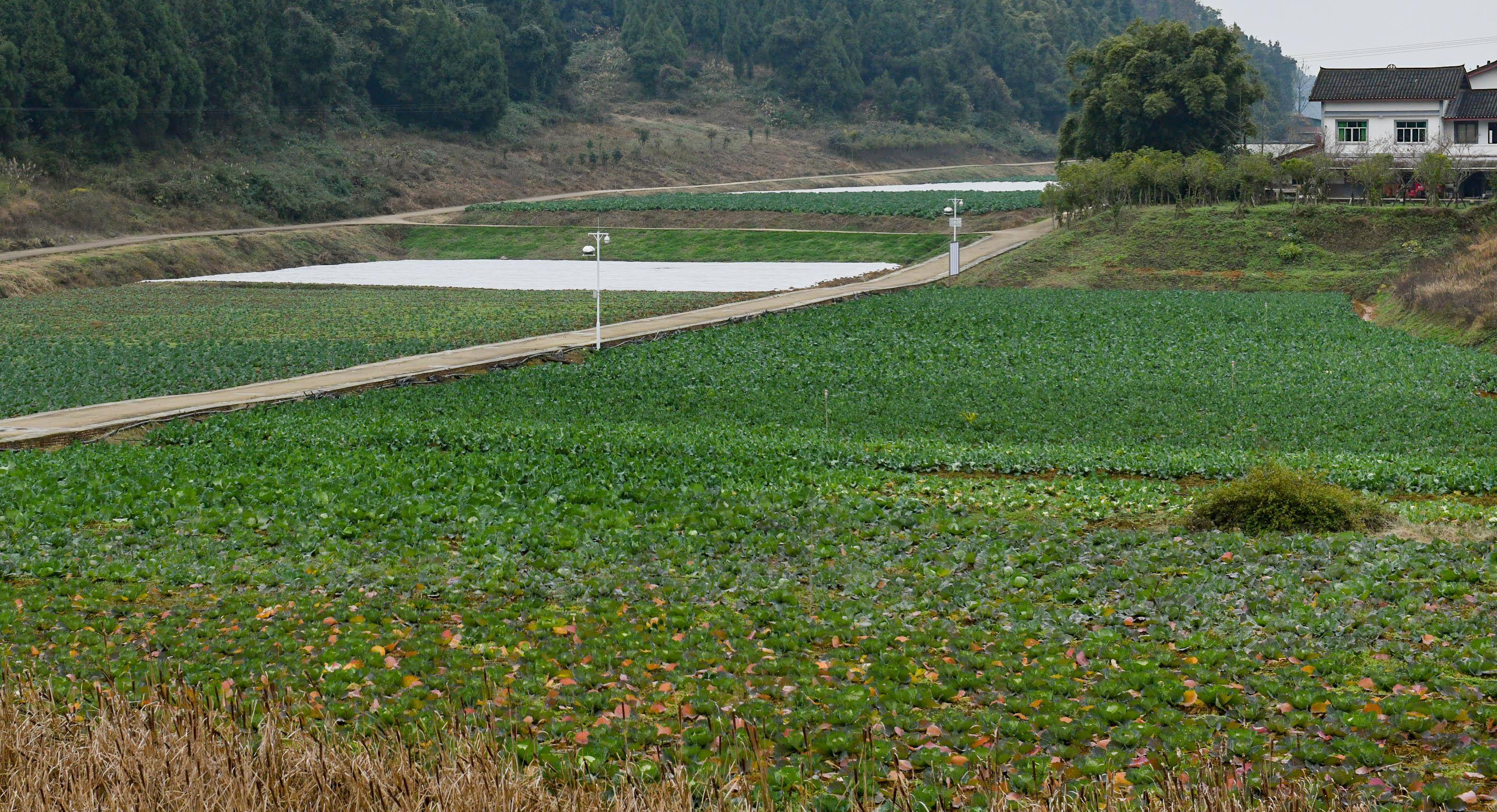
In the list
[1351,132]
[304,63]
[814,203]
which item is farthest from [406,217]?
[1351,132]

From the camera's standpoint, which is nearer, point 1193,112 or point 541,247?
point 1193,112

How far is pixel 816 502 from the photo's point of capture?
15.9m

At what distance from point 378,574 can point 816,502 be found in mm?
5259

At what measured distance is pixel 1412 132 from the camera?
62.9m

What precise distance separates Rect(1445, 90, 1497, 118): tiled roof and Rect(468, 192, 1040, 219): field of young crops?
64.2ft

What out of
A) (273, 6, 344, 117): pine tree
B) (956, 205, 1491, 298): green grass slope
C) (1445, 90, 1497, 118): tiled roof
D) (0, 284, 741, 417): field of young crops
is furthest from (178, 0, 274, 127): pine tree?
(1445, 90, 1497, 118): tiled roof

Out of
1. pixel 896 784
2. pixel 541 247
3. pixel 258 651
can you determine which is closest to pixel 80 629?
pixel 258 651

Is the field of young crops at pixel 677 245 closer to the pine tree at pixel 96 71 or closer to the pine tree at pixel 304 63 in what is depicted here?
the pine tree at pixel 96 71

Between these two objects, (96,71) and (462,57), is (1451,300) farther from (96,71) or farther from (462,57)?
(462,57)

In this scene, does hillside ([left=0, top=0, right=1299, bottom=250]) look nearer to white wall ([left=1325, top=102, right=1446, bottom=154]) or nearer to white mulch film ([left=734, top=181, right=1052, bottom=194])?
white mulch film ([left=734, top=181, right=1052, bottom=194])

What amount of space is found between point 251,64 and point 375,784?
272 ft

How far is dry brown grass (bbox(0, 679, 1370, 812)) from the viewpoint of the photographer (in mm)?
7367

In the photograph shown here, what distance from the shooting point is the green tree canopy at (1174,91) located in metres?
64.0

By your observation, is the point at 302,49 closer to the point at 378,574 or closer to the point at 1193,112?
the point at 1193,112
